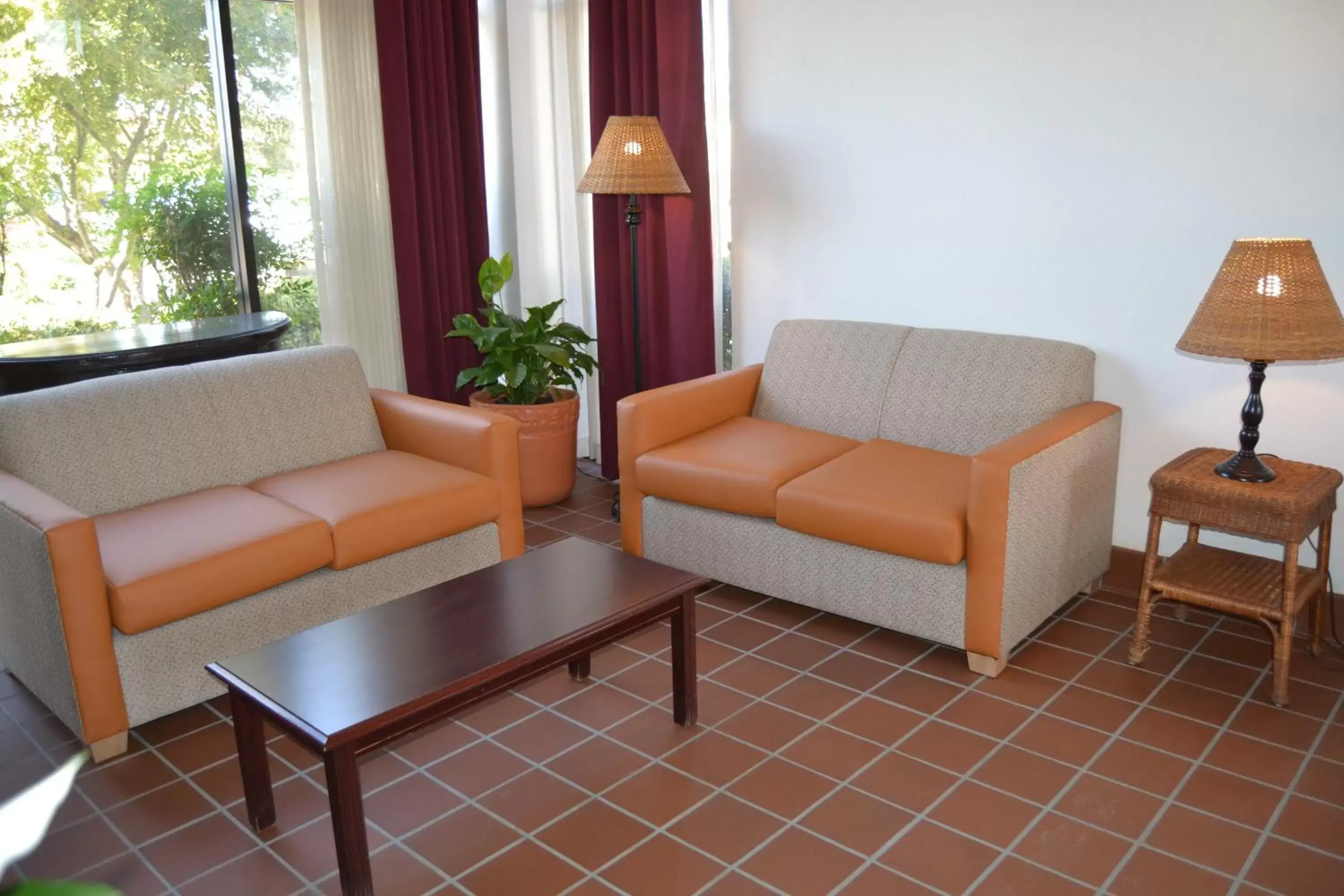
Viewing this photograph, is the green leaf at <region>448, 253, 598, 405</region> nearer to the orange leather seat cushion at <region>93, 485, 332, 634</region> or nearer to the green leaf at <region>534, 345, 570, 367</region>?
the green leaf at <region>534, 345, 570, 367</region>

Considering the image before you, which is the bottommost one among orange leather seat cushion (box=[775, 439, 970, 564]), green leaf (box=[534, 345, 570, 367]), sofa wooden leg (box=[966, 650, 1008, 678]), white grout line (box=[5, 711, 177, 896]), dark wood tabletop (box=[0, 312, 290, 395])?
white grout line (box=[5, 711, 177, 896])

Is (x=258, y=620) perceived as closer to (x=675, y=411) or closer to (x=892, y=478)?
(x=675, y=411)

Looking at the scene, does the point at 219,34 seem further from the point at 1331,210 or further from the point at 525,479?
the point at 1331,210

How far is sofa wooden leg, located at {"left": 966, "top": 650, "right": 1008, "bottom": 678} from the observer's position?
9.93 feet

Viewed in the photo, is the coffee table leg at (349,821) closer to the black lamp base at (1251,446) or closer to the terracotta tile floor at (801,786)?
the terracotta tile floor at (801,786)

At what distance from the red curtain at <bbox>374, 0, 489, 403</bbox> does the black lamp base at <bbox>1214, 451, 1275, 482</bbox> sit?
2994 mm

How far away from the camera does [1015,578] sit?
118 inches

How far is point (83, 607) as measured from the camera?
8.52 ft

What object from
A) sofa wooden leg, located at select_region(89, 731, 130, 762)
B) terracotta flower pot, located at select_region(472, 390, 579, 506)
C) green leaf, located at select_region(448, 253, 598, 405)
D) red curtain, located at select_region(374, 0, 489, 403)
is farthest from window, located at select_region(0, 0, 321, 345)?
sofa wooden leg, located at select_region(89, 731, 130, 762)

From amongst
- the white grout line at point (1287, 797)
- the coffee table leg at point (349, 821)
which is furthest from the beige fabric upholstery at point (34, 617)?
the white grout line at point (1287, 797)

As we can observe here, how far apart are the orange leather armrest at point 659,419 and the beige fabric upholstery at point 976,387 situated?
594 mm

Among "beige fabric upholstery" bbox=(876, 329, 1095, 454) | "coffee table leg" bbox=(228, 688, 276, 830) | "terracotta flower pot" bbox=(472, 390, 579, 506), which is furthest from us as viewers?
"terracotta flower pot" bbox=(472, 390, 579, 506)

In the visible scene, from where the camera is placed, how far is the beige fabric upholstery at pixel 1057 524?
2.98m

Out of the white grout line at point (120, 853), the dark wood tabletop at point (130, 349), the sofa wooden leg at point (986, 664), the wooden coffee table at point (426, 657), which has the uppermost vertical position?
the dark wood tabletop at point (130, 349)
